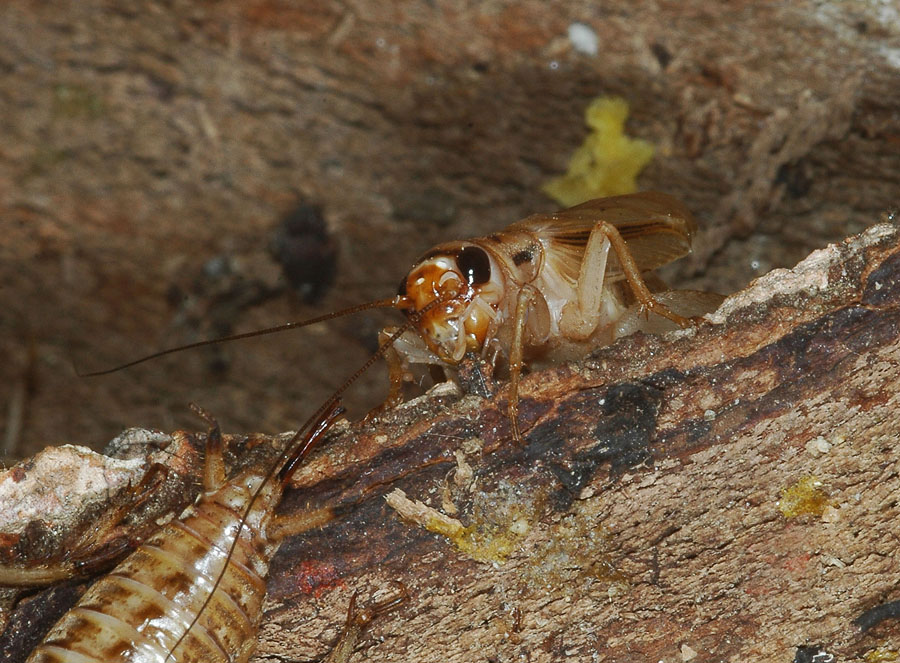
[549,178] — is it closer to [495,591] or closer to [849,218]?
[849,218]

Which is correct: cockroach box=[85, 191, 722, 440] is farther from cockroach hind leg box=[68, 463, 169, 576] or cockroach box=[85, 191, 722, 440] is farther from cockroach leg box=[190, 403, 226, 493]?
cockroach hind leg box=[68, 463, 169, 576]

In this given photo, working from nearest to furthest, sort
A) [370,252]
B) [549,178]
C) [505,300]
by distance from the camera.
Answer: [505,300] → [549,178] → [370,252]

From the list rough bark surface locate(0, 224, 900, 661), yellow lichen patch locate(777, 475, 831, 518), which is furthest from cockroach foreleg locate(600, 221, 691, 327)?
yellow lichen patch locate(777, 475, 831, 518)

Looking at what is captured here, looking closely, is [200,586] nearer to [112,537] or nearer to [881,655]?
[112,537]

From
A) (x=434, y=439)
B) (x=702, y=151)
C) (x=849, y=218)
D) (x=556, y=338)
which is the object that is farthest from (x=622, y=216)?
(x=434, y=439)

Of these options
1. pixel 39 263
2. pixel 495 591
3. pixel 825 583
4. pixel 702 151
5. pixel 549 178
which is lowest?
pixel 825 583

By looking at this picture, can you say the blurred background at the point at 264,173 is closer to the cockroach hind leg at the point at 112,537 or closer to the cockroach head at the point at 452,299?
the cockroach head at the point at 452,299

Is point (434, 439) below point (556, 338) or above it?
below

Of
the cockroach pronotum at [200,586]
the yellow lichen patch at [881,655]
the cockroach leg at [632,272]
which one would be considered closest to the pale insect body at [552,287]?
the cockroach leg at [632,272]
